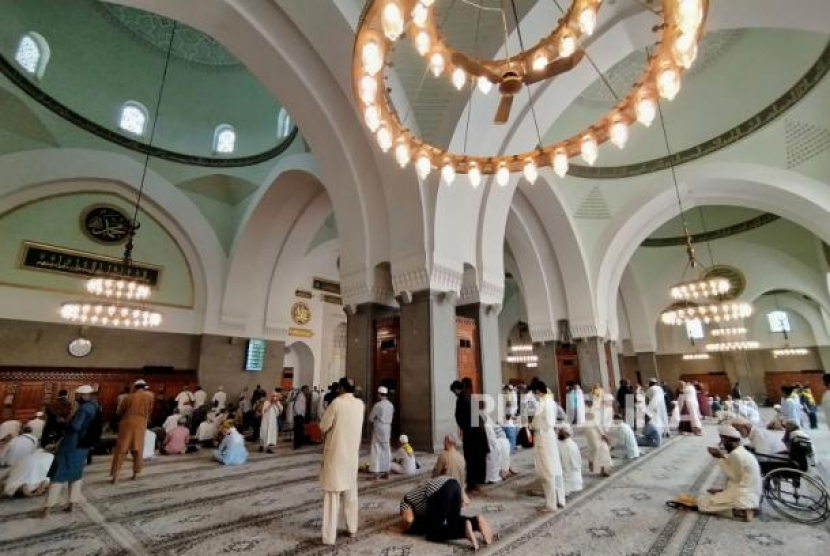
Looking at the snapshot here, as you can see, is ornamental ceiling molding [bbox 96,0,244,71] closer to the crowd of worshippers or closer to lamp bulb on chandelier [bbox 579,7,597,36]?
the crowd of worshippers

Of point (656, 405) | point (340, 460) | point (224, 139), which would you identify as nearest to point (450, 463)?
point (340, 460)

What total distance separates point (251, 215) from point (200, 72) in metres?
4.30

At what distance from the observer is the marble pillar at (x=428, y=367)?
5.38 metres

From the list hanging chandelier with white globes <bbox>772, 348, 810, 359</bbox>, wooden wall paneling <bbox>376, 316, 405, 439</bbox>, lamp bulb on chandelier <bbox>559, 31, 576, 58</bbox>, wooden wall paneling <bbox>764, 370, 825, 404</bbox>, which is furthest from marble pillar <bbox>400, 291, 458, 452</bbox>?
hanging chandelier with white globes <bbox>772, 348, 810, 359</bbox>

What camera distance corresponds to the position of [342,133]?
234 inches

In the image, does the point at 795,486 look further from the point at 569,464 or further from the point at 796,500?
the point at 569,464

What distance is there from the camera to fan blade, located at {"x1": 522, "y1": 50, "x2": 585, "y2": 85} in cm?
246

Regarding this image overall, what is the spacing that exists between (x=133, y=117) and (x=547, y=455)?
11446 millimetres

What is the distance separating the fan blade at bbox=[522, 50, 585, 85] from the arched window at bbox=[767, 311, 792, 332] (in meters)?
18.1

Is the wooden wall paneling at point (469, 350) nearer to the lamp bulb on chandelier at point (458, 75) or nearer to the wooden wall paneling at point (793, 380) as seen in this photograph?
the lamp bulb on chandelier at point (458, 75)

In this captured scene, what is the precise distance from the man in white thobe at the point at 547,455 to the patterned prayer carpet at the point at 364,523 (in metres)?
0.12

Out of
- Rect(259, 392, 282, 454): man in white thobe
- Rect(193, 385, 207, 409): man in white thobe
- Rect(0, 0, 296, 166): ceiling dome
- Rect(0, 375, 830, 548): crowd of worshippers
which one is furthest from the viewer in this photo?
Rect(193, 385, 207, 409): man in white thobe

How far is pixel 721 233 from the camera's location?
12898 millimetres

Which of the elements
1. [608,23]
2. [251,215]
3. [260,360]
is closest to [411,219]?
[608,23]
